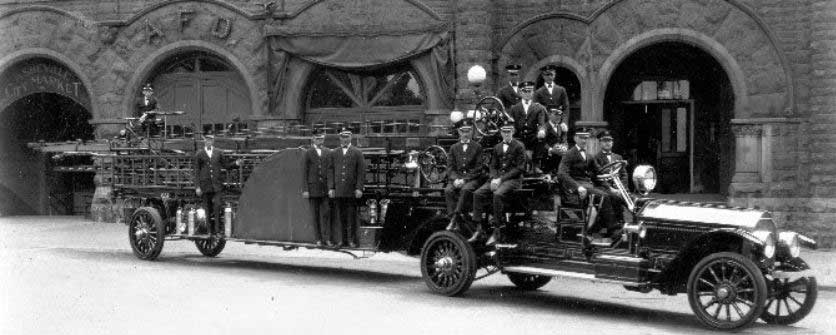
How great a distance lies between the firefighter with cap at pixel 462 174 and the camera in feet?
40.9

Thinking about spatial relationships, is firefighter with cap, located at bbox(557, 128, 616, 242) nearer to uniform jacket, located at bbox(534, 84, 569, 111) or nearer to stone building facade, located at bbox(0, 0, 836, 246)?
uniform jacket, located at bbox(534, 84, 569, 111)

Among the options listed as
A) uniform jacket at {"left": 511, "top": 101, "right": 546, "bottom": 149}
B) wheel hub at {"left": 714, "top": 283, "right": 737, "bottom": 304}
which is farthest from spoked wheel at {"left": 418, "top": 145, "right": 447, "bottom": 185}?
wheel hub at {"left": 714, "top": 283, "right": 737, "bottom": 304}

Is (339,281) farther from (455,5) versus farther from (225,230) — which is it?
(455,5)

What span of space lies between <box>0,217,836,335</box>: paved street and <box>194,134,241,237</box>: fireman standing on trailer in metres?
0.89

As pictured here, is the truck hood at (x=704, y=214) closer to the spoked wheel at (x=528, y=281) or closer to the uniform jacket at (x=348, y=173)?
the spoked wheel at (x=528, y=281)

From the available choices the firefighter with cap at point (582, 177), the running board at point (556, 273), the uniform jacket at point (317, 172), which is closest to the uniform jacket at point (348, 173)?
the uniform jacket at point (317, 172)

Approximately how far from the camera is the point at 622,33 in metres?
20.4

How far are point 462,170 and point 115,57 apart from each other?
13.9 metres

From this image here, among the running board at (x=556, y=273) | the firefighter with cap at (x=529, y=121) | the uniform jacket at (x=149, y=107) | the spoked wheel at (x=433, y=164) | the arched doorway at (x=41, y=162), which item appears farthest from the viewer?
the arched doorway at (x=41, y=162)

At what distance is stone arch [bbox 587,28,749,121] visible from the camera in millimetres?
19656

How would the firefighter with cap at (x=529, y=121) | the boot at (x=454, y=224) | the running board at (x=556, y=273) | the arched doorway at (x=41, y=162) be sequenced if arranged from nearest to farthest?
the running board at (x=556, y=273), the boot at (x=454, y=224), the firefighter with cap at (x=529, y=121), the arched doorway at (x=41, y=162)

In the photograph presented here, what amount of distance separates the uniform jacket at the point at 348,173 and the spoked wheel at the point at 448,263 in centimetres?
185

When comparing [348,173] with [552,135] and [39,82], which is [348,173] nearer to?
[552,135]

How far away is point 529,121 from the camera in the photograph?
41.1ft
